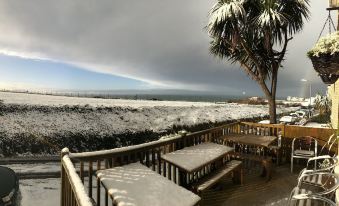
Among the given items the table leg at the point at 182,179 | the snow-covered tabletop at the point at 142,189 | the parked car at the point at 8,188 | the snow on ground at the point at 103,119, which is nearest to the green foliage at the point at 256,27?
the table leg at the point at 182,179

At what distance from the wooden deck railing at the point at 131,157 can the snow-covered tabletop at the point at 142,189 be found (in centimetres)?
24

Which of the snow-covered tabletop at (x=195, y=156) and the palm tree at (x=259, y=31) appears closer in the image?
the snow-covered tabletop at (x=195, y=156)

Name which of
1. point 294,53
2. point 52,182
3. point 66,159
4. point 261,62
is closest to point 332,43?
point 66,159

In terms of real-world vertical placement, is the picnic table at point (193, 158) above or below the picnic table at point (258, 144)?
above

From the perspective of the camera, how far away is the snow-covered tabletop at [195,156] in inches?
160

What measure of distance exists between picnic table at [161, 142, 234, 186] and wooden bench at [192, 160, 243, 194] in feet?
1.00

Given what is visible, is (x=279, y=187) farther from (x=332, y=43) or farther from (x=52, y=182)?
(x=52, y=182)

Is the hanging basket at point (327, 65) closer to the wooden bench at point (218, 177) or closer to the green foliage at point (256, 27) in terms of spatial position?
the wooden bench at point (218, 177)

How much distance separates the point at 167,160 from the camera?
4.24 m

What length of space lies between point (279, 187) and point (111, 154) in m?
4.02

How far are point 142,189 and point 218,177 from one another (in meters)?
2.35

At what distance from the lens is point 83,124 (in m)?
27.4

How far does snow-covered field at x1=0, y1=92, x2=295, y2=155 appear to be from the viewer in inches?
950

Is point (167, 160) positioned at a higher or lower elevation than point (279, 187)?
higher
